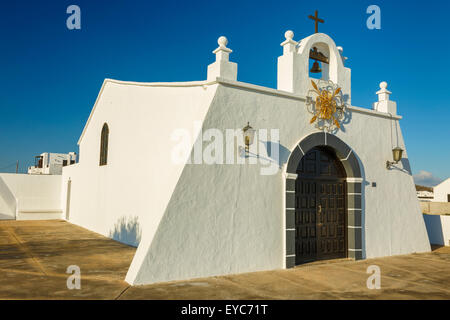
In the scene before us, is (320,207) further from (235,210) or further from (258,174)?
(235,210)

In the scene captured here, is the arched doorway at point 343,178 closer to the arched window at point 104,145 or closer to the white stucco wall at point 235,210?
the white stucco wall at point 235,210

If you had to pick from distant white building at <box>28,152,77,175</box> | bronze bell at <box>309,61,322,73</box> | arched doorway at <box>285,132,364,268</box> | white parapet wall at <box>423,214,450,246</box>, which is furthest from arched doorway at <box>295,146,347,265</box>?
distant white building at <box>28,152,77,175</box>

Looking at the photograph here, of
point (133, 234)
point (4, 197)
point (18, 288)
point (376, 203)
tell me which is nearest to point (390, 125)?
point (376, 203)

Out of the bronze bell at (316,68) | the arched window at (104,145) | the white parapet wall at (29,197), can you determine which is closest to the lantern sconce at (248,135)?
the bronze bell at (316,68)

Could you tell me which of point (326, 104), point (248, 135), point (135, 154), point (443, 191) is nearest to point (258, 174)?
point (248, 135)

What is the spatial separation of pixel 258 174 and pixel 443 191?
2898 cm

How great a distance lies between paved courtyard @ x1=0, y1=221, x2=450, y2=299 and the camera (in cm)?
506

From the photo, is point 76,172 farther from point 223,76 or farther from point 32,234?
point 223,76

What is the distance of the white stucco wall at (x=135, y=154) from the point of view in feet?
22.5

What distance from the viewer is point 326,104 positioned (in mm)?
7965

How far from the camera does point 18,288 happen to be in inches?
204

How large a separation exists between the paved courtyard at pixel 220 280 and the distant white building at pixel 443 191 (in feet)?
78.3

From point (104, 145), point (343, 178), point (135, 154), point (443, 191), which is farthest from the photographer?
point (443, 191)
